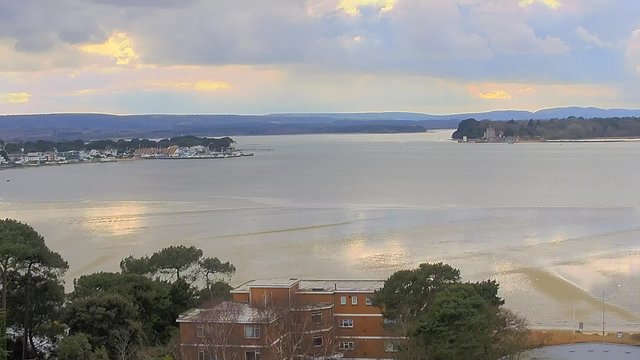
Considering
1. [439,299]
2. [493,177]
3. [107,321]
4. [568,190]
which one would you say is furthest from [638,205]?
[107,321]

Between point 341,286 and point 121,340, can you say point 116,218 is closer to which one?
point 341,286

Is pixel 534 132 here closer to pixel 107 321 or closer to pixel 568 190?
pixel 568 190

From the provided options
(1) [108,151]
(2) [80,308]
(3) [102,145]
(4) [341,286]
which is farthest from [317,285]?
(3) [102,145]

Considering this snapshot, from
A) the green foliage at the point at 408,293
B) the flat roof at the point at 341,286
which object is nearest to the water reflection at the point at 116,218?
the flat roof at the point at 341,286

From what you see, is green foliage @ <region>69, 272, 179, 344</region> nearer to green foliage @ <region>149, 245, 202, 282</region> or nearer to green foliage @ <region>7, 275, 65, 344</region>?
green foliage @ <region>7, 275, 65, 344</region>

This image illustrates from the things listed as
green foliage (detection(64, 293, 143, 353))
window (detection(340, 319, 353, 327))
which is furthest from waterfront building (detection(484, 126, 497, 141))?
green foliage (detection(64, 293, 143, 353))
